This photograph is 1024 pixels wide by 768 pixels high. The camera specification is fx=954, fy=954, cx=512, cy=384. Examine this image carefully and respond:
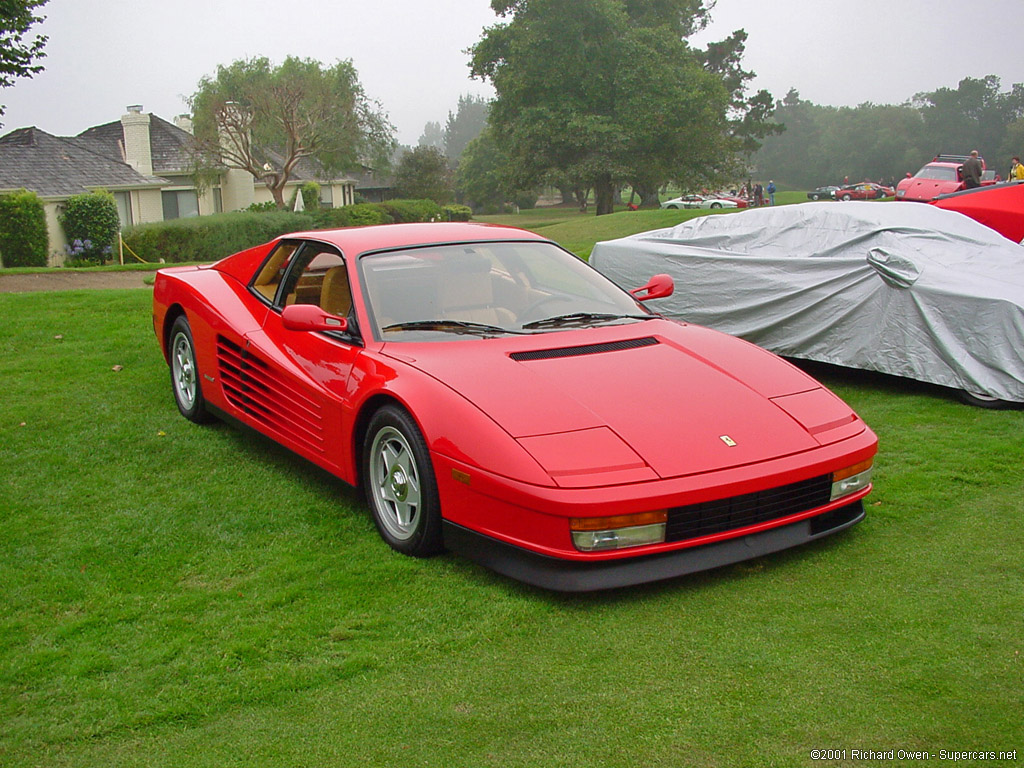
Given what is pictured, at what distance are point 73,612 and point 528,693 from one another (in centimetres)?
182

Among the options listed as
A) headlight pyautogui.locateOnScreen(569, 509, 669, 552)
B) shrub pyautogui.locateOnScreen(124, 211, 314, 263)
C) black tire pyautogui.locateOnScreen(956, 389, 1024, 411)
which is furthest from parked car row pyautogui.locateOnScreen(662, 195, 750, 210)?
headlight pyautogui.locateOnScreen(569, 509, 669, 552)

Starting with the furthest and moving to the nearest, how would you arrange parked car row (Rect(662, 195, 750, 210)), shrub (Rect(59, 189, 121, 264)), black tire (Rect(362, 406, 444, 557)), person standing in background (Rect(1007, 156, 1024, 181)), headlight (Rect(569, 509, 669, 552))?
parked car row (Rect(662, 195, 750, 210)), shrub (Rect(59, 189, 121, 264)), person standing in background (Rect(1007, 156, 1024, 181)), black tire (Rect(362, 406, 444, 557)), headlight (Rect(569, 509, 669, 552))

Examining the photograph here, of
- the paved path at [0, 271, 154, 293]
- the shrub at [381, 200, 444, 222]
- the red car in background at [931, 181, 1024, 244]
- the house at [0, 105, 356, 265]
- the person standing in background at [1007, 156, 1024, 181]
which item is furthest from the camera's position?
the shrub at [381, 200, 444, 222]

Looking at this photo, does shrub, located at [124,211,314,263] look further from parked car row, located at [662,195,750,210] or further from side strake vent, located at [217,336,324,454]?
parked car row, located at [662,195,750,210]

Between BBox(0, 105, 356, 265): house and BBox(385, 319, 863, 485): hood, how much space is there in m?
30.2

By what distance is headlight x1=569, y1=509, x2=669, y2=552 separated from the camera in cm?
341

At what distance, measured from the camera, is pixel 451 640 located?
3.29 m

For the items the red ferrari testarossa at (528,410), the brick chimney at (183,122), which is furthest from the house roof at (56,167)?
the red ferrari testarossa at (528,410)

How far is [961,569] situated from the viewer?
3.77m

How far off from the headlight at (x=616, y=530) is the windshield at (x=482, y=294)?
4.56ft

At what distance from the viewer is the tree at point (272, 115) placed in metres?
42.7

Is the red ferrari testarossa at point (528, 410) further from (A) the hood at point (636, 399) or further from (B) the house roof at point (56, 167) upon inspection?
(B) the house roof at point (56, 167)

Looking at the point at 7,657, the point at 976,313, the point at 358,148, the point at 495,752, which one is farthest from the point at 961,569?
the point at 358,148

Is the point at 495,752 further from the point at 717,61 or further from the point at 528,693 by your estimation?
the point at 717,61
